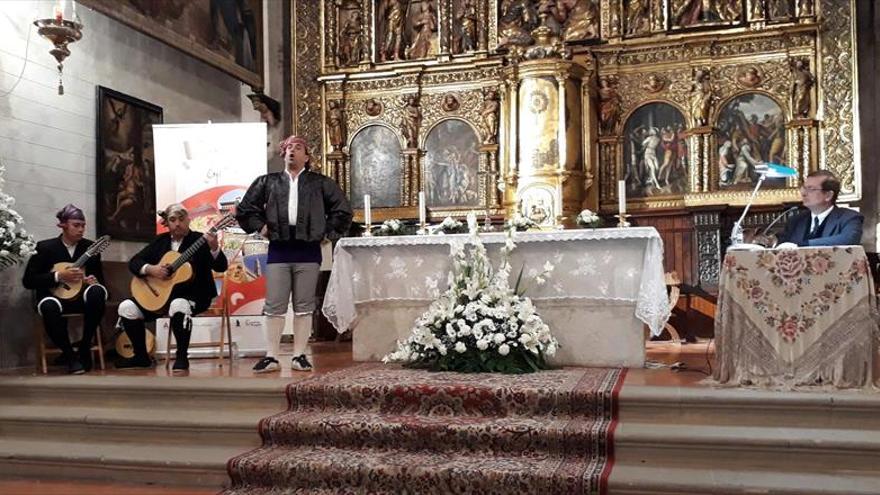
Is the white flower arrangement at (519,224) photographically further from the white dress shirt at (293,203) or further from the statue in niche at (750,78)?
the statue in niche at (750,78)

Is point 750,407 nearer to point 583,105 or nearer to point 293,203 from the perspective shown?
point 293,203

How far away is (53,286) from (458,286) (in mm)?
3136

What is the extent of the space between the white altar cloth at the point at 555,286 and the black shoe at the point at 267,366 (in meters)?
0.55

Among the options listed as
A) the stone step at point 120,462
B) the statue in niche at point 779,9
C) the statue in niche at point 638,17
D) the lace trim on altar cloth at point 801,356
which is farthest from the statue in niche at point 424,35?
the stone step at point 120,462

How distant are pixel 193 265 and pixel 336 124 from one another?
4892mm

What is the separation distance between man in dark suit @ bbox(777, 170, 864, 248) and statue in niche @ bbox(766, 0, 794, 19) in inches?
192

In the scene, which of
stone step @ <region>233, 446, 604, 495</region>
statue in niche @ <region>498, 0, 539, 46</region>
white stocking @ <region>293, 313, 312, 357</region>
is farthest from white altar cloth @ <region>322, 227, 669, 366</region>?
statue in niche @ <region>498, 0, 539, 46</region>

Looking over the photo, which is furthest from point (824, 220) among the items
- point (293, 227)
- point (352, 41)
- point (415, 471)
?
point (352, 41)

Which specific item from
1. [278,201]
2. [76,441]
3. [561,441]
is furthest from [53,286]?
[561,441]

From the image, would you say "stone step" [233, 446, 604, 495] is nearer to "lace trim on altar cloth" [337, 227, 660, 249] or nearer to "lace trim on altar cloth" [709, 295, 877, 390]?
"lace trim on altar cloth" [709, 295, 877, 390]

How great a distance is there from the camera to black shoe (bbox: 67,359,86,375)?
5.99 metres

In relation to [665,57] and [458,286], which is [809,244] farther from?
[665,57]

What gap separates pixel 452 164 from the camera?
35.2 ft

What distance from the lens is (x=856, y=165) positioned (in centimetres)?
926
